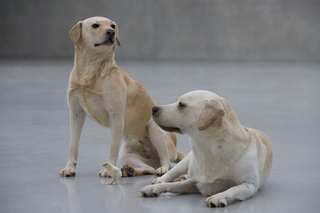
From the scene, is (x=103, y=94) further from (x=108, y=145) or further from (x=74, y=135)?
(x=108, y=145)

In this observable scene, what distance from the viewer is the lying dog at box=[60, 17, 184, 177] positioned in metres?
3.84

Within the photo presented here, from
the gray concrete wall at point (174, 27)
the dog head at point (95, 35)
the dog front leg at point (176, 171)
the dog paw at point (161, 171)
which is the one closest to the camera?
the dog front leg at point (176, 171)

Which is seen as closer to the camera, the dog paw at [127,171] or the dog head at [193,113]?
the dog head at [193,113]

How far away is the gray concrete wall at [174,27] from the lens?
671 inches

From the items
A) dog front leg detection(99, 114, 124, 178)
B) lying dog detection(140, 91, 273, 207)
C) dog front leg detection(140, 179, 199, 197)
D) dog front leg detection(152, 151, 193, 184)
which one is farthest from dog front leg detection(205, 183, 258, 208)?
dog front leg detection(99, 114, 124, 178)

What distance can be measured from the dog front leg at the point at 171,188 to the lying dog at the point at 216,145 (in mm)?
93

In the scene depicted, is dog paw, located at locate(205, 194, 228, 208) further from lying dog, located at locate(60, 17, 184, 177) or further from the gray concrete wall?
the gray concrete wall

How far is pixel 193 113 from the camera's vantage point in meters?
3.04

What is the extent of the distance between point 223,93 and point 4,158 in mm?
5021

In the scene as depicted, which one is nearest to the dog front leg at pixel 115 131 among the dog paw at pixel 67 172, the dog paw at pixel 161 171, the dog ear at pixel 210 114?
the dog paw at pixel 67 172

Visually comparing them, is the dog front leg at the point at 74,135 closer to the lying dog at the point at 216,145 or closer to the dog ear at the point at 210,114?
the lying dog at the point at 216,145

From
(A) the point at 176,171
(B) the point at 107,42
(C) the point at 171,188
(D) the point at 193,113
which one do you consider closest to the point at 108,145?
(B) the point at 107,42

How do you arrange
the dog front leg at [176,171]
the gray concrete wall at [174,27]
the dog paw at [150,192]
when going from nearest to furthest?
the dog paw at [150,192] < the dog front leg at [176,171] < the gray concrete wall at [174,27]

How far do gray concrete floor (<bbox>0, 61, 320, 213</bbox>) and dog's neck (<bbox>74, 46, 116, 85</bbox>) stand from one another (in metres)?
0.73
